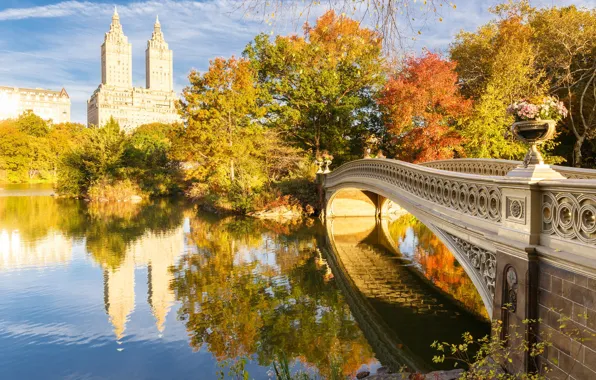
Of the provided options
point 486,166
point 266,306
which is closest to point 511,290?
point 266,306

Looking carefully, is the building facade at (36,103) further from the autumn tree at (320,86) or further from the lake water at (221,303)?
the lake water at (221,303)

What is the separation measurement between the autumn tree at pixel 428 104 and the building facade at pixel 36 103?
126354 mm

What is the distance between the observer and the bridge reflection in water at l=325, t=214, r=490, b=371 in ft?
25.4

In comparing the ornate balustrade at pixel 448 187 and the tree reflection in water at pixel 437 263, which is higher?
the ornate balustrade at pixel 448 187

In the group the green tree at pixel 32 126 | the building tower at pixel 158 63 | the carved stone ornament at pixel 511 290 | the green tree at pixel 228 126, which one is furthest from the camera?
the building tower at pixel 158 63

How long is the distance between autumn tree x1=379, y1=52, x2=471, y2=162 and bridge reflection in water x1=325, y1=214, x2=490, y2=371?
4.78 meters

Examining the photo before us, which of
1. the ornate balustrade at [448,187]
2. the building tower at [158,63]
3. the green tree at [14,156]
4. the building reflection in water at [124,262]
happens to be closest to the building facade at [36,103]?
the building tower at [158,63]

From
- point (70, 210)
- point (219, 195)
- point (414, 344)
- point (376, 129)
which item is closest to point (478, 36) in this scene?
point (376, 129)

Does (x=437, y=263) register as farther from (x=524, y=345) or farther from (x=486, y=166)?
(x=524, y=345)

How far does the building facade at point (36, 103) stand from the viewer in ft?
396

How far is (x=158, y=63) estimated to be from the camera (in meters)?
152

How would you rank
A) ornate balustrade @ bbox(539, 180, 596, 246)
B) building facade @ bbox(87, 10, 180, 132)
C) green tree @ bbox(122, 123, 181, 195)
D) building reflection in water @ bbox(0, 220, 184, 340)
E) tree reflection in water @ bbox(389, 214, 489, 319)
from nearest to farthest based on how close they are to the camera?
ornate balustrade @ bbox(539, 180, 596, 246), building reflection in water @ bbox(0, 220, 184, 340), tree reflection in water @ bbox(389, 214, 489, 319), green tree @ bbox(122, 123, 181, 195), building facade @ bbox(87, 10, 180, 132)

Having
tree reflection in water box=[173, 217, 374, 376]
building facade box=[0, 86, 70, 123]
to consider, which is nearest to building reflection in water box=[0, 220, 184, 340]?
tree reflection in water box=[173, 217, 374, 376]

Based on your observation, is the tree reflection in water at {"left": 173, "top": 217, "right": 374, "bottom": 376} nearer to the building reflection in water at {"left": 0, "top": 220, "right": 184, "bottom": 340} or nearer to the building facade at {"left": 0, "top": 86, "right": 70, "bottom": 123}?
the building reflection in water at {"left": 0, "top": 220, "right": 184, "bottom": 340}
